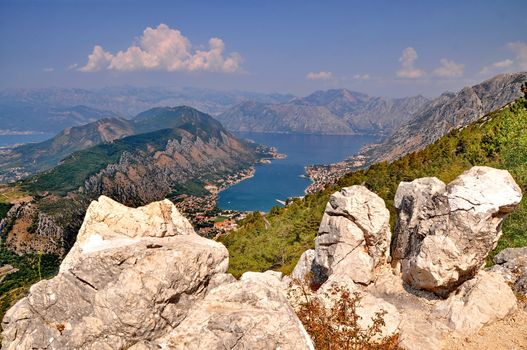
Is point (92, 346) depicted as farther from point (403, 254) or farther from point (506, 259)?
point (506, 259)

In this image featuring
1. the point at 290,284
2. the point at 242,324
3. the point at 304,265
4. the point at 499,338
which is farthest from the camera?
the point at 304,265

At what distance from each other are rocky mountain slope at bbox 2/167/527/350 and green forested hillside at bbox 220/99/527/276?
43.3 feet

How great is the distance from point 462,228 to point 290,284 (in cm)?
1028

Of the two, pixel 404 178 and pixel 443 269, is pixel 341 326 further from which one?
pixel 404 178

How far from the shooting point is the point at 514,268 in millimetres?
23078

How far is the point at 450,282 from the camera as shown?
Answer: 20.8 metres

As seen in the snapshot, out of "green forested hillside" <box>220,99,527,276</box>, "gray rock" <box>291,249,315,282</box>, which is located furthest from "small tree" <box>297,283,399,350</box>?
"green forested hillside" <box>220,99,527,276</box>

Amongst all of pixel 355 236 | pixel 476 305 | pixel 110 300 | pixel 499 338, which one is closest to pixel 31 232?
pixel 355 236

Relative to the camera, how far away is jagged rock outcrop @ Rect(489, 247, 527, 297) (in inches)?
851

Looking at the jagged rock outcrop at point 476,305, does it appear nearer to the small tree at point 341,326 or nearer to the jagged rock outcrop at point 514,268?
the jagged rock outcrop at point 514,268

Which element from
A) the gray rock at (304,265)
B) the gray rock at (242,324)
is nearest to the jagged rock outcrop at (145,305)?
the gray rock at (242,324)

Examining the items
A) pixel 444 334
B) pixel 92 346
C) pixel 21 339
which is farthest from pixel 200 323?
pixel 444 334

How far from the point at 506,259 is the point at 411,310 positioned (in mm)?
8835

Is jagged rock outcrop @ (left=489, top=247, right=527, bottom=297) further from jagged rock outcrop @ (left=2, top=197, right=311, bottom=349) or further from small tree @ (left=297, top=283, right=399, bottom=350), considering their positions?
jagged rock outcrop @ (left=2, top=197, right=311, bottom=349)
